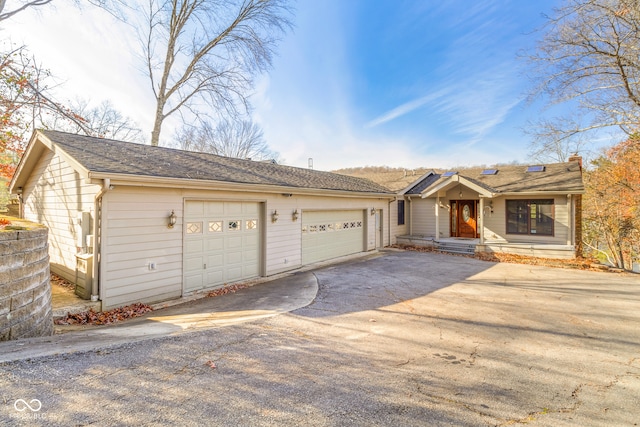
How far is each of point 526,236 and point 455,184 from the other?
399 centimetres

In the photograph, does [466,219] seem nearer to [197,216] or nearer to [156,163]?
[197,216]

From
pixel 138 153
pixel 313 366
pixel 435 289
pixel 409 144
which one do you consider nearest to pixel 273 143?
pixel 409 144

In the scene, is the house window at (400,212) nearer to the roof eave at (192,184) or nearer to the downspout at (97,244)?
the roof eave at (192,184)

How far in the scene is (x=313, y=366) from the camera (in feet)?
12.1

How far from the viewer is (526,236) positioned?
46.7 ft

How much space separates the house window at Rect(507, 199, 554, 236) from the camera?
13.8 meters

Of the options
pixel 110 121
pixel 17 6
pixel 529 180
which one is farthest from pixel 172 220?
pixel 110 121

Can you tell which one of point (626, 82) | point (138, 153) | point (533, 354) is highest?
point (626, 82)

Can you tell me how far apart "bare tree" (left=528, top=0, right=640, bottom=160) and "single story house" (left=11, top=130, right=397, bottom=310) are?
894 centimetres

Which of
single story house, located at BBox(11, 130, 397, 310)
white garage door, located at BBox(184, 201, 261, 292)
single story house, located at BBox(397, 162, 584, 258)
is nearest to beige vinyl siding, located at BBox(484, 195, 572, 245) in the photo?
single story house, located at BBox(397, 162, 584, 258)

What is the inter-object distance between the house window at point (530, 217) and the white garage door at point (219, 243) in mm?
12445

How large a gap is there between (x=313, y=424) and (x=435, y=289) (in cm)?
628

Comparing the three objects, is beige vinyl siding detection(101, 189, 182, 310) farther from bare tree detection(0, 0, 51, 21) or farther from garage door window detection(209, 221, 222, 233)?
bare tree detection(0, 0, 51, 21)

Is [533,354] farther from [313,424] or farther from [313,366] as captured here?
[313,424]
